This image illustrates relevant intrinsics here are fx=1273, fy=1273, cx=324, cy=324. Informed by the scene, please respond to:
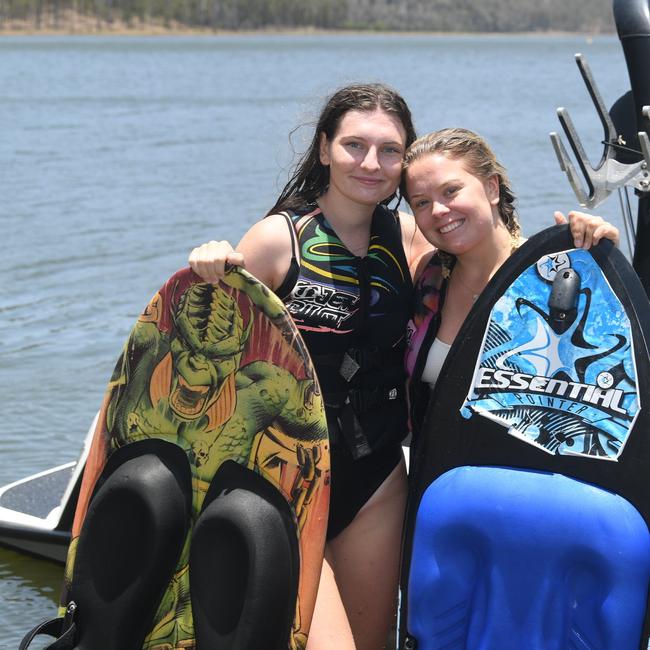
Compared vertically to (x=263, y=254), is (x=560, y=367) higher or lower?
lower

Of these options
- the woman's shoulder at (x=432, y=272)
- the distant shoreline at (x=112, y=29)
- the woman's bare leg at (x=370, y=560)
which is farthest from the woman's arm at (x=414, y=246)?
the distant shoreline at (x=112, y=29)

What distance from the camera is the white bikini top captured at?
3531 millimetres

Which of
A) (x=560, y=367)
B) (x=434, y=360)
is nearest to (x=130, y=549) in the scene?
(x=434, y=360)

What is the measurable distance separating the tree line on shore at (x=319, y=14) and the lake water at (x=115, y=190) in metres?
65.9

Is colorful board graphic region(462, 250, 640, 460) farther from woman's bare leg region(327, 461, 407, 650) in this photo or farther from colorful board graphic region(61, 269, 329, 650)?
colorful board graphic region(61, 269, 329, 650)

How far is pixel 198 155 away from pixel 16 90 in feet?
55.4

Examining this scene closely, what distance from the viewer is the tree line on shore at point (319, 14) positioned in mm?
107188

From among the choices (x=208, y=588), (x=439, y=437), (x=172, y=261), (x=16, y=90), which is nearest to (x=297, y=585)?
(x=208, y=588)

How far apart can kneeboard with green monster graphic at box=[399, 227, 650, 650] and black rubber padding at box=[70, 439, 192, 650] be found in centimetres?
66

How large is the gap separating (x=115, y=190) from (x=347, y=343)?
14238 millimetres

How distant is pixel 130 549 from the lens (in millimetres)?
3531

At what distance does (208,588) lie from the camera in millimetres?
3438

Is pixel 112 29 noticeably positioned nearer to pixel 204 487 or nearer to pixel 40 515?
pixel 40 515

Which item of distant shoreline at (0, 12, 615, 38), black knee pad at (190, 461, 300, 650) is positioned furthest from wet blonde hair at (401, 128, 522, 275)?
distant shoreline at (0, 12, 615, 38)
